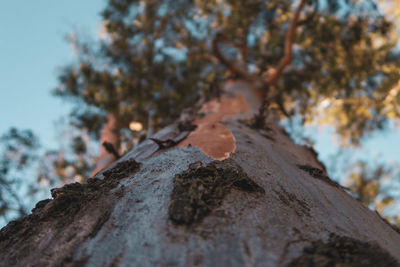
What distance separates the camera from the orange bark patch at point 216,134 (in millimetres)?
1416

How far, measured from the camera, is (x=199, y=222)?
0.77 m

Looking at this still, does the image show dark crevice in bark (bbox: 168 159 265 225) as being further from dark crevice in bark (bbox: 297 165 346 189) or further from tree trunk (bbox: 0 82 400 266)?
dark crevice in bark (bbox: 297 165 346 189)

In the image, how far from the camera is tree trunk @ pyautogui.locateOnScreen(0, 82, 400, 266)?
0.69 m

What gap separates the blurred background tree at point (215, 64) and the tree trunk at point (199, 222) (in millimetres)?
5111

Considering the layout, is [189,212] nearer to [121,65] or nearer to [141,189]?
[141,189]

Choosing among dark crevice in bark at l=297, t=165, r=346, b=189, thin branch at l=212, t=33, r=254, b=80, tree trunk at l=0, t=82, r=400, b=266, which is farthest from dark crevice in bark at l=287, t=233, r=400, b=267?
thin branch at l=212, t=33, r=254, b=80

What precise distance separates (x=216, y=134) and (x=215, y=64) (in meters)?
6.45

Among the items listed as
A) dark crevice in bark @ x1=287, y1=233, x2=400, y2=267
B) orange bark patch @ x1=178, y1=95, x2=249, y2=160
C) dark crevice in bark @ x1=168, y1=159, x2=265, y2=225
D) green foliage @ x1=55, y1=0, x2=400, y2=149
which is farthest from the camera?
green foliage @ x1=55, y1=0, x2=400, y2=149

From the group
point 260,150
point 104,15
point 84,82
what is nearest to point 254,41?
point 104,15

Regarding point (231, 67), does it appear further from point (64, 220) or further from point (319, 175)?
point (64, 220)

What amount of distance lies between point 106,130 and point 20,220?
14.7 feet

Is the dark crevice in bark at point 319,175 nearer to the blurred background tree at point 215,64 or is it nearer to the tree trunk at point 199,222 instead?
the tree trunk at point 199,222

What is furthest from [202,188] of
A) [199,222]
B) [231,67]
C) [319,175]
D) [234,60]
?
[234,60]

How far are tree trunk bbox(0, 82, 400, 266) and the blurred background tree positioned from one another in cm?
511
